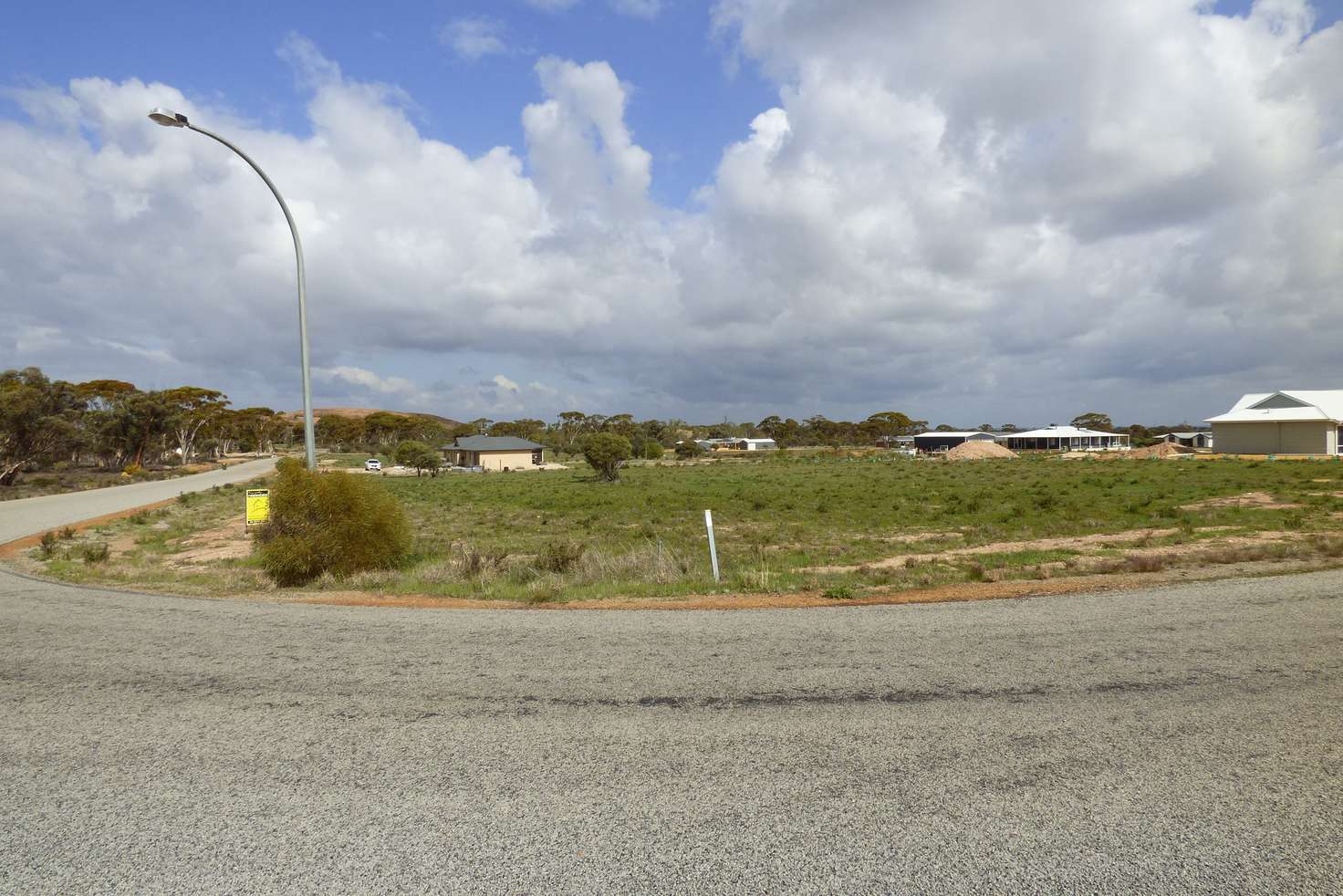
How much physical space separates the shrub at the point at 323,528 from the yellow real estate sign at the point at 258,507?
0.33 feet

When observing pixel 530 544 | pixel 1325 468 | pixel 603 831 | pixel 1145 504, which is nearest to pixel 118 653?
pixel 603 831

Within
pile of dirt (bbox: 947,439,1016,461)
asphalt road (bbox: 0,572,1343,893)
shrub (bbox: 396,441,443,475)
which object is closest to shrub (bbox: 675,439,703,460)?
pile of dirt (bbox: 947,439,1016,461)

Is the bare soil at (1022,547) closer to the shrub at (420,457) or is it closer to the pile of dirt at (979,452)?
the shrub at (420,457)

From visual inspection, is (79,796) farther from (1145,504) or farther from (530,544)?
(1145,504)

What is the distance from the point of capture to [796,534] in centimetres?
2053

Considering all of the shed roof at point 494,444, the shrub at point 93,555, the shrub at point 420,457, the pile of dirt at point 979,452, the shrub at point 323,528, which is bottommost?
the shrub at point 93,555

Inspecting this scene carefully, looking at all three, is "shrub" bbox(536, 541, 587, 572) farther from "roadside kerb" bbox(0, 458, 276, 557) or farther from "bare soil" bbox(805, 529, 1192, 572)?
"roadside kerb" bbox(0, 458, 276, 557)

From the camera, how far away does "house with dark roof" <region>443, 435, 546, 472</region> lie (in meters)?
78.7

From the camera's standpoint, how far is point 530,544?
1952 cm

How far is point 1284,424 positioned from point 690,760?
72393 millimetres

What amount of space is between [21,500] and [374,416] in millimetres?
103834

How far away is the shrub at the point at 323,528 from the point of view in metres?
11.9

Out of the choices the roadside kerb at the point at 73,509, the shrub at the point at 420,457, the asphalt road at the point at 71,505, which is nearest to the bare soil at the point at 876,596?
the roadside kerb at the point at 73,509

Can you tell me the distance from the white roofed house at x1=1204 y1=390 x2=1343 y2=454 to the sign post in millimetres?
69872
